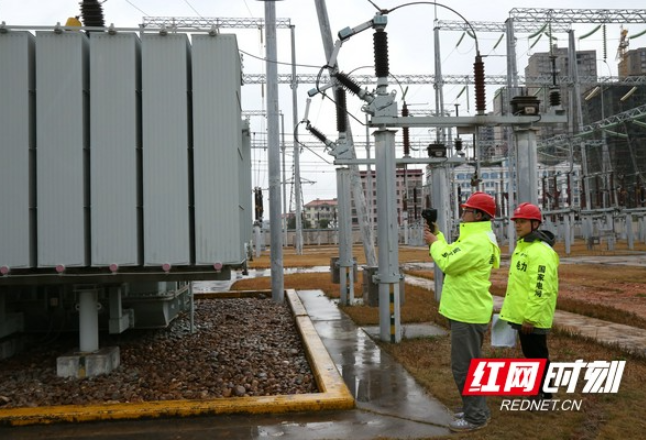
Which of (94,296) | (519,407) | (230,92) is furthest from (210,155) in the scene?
(519,407)

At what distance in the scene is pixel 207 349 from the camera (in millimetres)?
8570

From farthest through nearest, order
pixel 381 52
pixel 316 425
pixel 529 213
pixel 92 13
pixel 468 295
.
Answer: pixel 381 52 → pixel 92 13 → pixel 529 213 → pixel 316 425 → pixel 468 295

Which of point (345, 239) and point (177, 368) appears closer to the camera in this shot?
point (177, 368)

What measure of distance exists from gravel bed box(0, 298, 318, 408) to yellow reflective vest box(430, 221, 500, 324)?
2.36 metres

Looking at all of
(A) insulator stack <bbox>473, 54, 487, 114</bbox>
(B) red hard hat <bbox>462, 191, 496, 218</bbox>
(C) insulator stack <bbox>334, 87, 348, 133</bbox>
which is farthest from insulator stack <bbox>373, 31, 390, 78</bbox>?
(B) red hard hat <bbox>462, 191, 496, 218</bbox>

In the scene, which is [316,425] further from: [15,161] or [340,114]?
[340,114]

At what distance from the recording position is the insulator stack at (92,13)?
7.16m

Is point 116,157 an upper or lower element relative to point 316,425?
upper

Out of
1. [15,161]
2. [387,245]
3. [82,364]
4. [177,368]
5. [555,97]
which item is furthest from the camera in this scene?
[387,245]

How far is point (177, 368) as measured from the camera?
7.36 metres

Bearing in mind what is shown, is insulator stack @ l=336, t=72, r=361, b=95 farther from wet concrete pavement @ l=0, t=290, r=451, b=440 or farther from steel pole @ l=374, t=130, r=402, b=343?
wet concrete pavement @ l=0, t=290, r=451, b=440

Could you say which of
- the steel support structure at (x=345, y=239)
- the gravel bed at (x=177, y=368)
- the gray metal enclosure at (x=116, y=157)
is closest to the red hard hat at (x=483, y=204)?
the gray metal enclosure at (x=116, y=157)

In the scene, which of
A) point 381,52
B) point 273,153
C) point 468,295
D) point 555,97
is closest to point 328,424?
point 468,295

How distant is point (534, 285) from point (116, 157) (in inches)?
177
